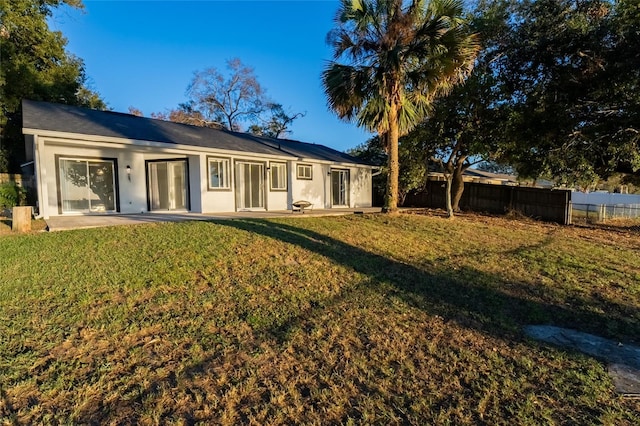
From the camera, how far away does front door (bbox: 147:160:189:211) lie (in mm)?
13047

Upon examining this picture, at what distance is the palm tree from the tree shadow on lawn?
5.29 m

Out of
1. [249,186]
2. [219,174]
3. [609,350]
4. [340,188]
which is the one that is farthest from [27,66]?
[609,350]

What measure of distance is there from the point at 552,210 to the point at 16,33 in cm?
2561

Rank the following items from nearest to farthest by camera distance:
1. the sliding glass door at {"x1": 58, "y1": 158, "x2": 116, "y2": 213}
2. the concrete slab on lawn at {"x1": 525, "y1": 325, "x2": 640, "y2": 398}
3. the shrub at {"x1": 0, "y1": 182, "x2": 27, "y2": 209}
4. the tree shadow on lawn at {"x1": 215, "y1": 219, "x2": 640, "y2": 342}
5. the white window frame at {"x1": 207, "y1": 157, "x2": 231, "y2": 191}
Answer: the concrete slab on lawn at {"x1": 525, "y1": 325, "x2": 640, "y2": 398}
the tree shadow on lawn at {"x1": 215, "y1": 219, "x2": 640, "y2": 342}
the sliding glass door at {"x1": 58, "y1": 158, "x2": 116, "y2": 213}
the shrub at {"x1": 0, "y1": 182, "x2": 27, "y2": 209}
the white window frame at {"x1": 207, "y1": 157, "x2": 231, "y2": 191}

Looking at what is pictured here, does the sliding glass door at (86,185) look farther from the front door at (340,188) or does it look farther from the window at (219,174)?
the front door at (340,188)

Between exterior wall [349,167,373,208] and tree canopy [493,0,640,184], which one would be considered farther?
exterior wall [349,167,373,208]

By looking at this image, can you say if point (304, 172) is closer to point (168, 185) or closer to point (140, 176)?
point (168, 185)

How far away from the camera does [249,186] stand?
14.5 m

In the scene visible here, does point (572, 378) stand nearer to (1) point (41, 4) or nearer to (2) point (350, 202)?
(2) point (350, 202)

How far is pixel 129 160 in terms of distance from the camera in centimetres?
1248

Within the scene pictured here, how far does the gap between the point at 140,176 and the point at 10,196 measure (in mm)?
4289

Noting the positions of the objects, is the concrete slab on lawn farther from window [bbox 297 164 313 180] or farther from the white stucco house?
window [bbox 297 164 313 180]

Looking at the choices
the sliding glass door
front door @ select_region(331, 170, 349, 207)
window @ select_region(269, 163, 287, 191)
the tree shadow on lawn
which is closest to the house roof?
window @ select_region(269, 163, 287, 191)

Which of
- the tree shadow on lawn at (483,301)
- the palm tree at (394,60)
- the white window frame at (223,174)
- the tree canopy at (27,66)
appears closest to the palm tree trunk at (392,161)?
the palm tree at (394,60)
